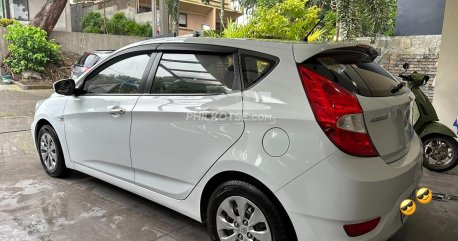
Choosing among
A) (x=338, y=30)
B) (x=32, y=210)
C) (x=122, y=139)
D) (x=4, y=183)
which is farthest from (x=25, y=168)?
(x=338, y=30)

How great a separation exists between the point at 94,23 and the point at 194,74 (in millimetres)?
18948

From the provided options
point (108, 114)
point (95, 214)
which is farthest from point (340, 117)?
point (95, 214)

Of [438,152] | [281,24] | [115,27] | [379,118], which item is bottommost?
[438,152]

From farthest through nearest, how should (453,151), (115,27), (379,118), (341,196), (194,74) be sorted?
(115,27) < (453,151) < (194,74) < (379,118) < (341,196)

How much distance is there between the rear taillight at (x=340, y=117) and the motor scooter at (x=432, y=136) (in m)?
2.87

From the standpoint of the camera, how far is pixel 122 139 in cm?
307

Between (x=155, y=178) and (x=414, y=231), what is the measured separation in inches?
86.5

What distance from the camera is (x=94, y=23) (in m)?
19.6

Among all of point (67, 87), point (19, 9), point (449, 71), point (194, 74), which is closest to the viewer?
point (194, 74)

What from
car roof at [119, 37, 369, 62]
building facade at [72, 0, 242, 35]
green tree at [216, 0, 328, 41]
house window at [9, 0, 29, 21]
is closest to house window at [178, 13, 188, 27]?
building facade at [72, 0, 242, 35]

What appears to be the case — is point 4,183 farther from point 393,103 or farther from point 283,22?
point 283,22

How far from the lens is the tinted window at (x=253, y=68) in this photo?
7.51ft

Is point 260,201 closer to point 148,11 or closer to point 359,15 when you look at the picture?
point 359,15

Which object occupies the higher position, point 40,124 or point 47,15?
point 47,15
